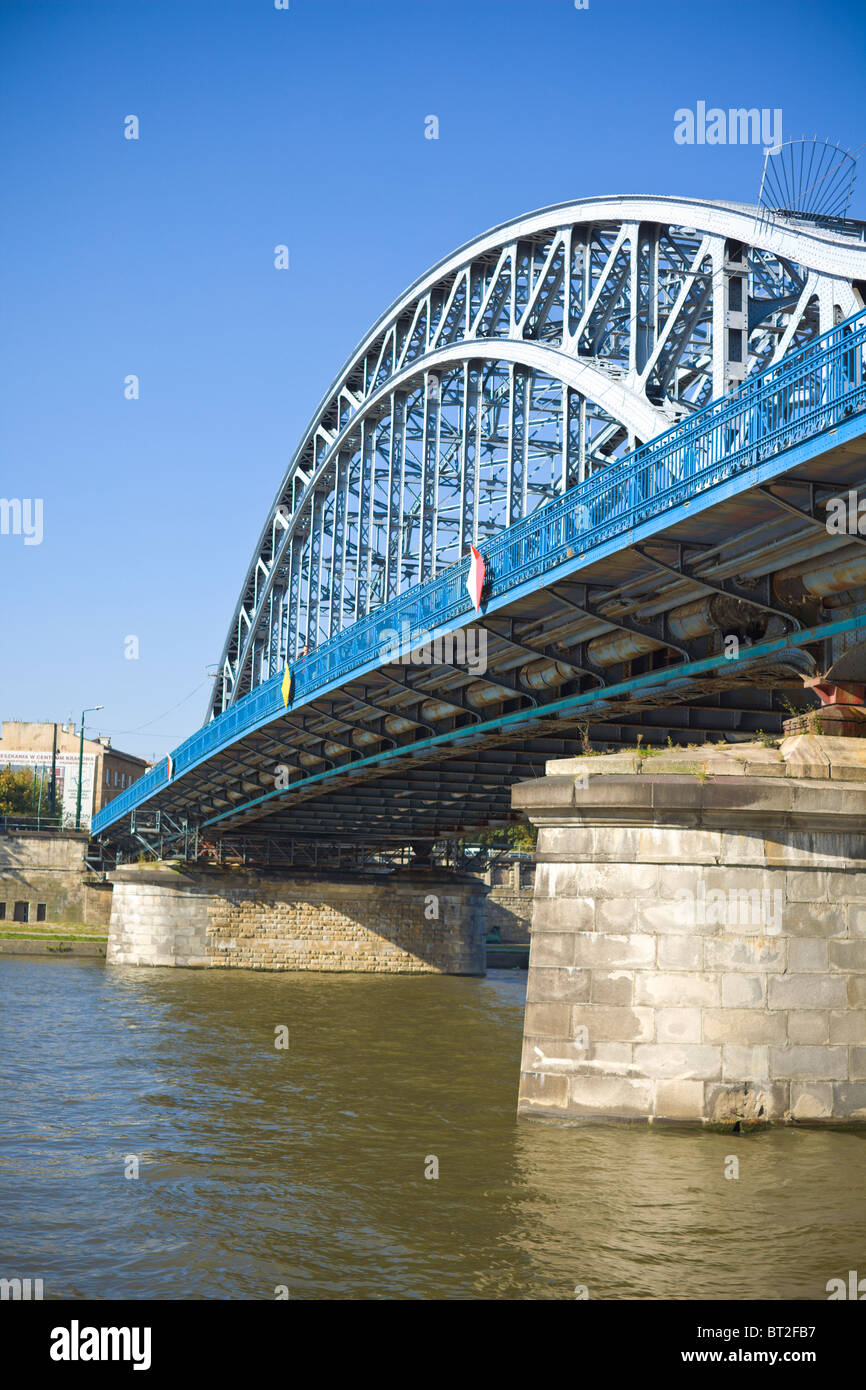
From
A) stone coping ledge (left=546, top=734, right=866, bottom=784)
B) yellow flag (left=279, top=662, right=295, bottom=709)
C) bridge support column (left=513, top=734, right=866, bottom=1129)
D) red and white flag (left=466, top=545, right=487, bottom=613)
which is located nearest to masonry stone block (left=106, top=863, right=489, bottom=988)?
yellow flag (left=279, top=662, right=295, bottom=709)

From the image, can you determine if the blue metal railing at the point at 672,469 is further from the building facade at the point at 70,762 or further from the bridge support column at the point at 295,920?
the building facade at the point at 70,762

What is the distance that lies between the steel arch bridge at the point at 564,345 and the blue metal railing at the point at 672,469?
11.1ft

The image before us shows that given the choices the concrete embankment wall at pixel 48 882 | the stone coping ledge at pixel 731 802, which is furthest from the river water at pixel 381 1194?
the concrete embankment wall at pixel 48 882

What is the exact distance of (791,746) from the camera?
55.6 ft

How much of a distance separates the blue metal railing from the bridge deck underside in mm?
413

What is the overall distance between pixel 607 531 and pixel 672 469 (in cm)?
146

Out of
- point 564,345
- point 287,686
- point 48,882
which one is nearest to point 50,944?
point 48,882

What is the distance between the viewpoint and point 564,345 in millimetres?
28641

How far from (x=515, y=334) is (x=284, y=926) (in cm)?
3133

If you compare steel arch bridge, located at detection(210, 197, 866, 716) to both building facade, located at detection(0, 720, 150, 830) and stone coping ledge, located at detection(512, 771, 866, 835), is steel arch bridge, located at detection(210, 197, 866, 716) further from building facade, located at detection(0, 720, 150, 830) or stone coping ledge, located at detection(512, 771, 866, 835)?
building facade, located at detection(0, 720, 150, 830)

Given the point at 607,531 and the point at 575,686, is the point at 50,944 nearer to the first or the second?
the point at 575,686

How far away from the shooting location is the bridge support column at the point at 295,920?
181ft
